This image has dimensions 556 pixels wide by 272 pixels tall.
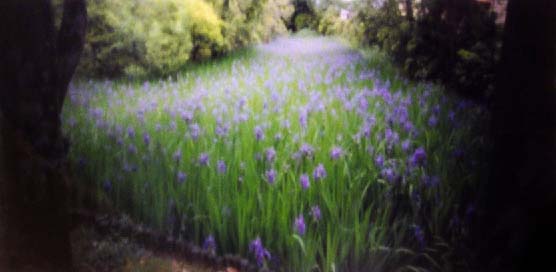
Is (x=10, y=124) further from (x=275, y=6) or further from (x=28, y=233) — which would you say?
(x=275, y=6)

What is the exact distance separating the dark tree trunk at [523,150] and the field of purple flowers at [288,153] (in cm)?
9

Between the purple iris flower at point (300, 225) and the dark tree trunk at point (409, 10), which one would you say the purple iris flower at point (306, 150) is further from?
the dark tree trunk at point (409, 10)

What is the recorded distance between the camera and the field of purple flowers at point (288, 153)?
1.63 meters

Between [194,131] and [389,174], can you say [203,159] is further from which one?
[389,174]

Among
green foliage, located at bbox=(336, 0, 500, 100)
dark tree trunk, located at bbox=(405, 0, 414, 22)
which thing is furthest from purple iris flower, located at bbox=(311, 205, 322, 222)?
dark tree trunk, located at bbox=(405, 0, 414, 22)

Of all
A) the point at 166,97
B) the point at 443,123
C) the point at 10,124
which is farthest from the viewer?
the point at 166,97

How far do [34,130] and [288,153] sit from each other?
1.01 meters

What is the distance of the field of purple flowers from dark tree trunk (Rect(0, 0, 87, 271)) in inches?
3.9

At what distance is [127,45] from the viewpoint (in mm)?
1925

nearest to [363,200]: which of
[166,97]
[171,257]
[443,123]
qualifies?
[443,123]

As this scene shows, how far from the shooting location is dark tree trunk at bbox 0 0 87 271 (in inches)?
69.1

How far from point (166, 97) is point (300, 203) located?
0.77m

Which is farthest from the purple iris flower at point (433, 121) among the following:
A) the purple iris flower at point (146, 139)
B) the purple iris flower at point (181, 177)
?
the purple iris flower at point (146, 139)

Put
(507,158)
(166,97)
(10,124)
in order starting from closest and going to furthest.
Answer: (507,158) < (10,124) < (166,97)
